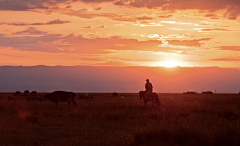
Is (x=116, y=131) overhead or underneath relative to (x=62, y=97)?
underneath

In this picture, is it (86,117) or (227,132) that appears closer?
(227,132)

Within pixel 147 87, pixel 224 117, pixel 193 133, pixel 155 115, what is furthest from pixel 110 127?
pixel 147 87

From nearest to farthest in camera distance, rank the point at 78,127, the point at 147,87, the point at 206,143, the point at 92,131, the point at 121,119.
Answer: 1. the point at 206,143
2. the point at 92,131
3. the point at 78,127
4. the point at 121,119
5. the point at 147,87

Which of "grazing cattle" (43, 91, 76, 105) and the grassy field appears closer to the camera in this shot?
the grassy field

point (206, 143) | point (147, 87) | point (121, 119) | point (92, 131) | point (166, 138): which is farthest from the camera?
point (147, 87)

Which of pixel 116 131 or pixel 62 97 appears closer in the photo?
pixel 116 131

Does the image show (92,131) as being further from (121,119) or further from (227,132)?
(227,132)

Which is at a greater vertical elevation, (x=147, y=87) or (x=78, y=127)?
(x=147, y=87)

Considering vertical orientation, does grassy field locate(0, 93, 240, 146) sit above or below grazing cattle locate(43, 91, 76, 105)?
below

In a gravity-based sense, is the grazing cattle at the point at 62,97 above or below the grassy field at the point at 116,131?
above

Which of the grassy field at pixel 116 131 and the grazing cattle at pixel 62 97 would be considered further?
the grazing cattle at pixel 62 97

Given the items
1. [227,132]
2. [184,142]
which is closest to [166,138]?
[184,142]

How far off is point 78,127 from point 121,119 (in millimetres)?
3404

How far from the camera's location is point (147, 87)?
77.4ft
